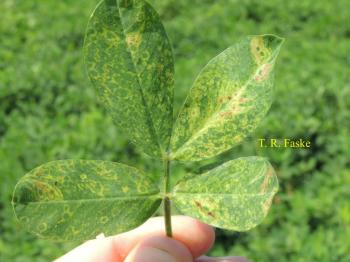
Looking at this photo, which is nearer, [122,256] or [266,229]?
[122,256]

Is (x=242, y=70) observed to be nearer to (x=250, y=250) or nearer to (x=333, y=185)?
(x=250, y=250)

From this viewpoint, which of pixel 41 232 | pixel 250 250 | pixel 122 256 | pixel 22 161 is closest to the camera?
pixel 41 232

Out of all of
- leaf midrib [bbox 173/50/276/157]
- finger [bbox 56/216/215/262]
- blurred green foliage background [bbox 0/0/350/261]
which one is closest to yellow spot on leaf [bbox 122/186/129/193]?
leaf midrib [bbox 173/50/276/157]

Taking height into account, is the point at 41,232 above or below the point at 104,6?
below

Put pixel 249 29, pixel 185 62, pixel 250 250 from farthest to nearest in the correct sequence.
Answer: pixel 249 29, pixel 185 62, pixel 250 250

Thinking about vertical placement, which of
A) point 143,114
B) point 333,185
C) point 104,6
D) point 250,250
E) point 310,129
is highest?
point 104,6

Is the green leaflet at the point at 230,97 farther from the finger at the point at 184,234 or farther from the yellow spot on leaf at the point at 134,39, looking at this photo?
the finger at the point at 184,234

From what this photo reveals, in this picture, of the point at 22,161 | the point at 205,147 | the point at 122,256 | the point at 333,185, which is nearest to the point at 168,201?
the point at 205,147

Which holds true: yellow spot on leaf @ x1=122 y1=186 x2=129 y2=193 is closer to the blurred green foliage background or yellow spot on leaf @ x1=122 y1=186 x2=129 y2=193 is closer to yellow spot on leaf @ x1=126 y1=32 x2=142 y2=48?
yellow spot on leaf @ x1=126 y1=32 x2=142 y2=48
